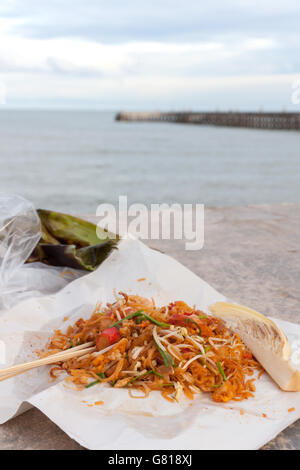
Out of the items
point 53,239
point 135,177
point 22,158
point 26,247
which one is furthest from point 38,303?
point 22,158

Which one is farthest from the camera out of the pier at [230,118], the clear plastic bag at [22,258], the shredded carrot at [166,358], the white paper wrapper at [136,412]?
the pier at [230,118]

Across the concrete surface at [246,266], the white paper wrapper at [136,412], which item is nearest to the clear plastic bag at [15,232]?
the white paper wrapper at [136,412]

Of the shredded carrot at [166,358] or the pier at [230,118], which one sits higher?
the pier at [230,118]

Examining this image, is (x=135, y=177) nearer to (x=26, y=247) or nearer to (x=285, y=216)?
(x=285, y=216)

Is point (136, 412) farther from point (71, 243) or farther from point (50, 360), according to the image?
point (71, 243)

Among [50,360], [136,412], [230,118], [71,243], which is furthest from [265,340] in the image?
[230,118]

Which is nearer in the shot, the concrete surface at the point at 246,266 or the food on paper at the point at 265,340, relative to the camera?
the concrete surface at the point at 246,266

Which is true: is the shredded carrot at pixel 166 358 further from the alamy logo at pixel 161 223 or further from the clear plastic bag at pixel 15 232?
the alamy logo at pixel 161 223

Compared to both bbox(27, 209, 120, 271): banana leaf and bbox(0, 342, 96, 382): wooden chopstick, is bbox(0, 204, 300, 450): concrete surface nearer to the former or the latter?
bbox(0, 342, 96, 382): wooden chopstick

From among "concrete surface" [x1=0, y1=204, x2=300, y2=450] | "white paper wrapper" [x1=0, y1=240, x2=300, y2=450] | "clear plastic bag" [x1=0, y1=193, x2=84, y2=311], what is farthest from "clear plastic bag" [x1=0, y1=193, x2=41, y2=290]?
"concrete surface" [x1=0, y1=204, x2=300, y2=450]
